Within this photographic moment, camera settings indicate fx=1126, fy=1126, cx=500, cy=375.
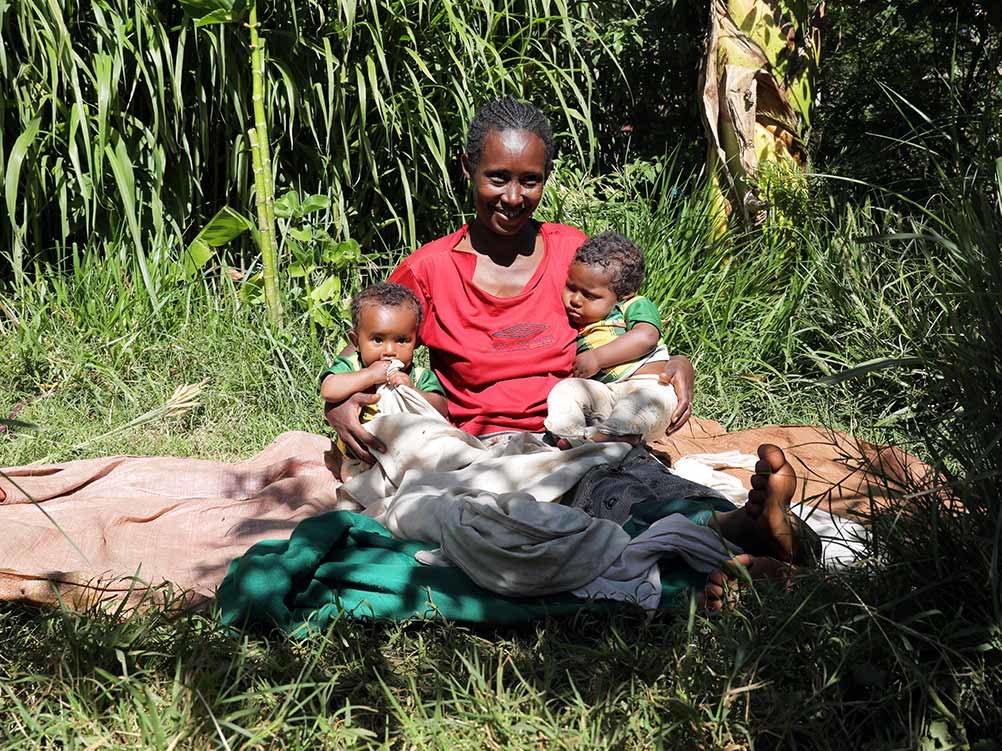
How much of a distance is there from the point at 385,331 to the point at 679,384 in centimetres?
91

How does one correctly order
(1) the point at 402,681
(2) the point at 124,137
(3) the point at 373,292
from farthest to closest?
(2) the point at 124,137
(3) the point at 373,292
(1) the point at 402,681

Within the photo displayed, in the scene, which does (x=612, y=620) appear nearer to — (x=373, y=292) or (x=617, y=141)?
(x=373, y=292)

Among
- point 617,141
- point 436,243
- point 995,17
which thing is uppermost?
point 995,17

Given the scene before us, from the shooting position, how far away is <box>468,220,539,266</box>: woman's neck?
144 inches

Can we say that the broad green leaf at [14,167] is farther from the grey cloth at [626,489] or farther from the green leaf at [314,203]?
the grey cloth at [626,489]

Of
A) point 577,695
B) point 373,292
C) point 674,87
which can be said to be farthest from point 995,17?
point 577,695

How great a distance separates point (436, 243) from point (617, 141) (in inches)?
116

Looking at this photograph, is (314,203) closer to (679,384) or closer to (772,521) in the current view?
(679,384)

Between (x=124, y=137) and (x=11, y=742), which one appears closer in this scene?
(x=11, y=742)

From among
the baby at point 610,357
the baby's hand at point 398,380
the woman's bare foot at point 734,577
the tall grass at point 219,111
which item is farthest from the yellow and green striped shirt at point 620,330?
the tall grass at point 219,111

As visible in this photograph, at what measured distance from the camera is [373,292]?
3473 mm

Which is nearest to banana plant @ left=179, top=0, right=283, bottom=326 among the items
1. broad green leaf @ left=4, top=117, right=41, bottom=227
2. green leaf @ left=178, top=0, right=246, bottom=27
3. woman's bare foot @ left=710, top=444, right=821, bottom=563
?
green leaf @ left=178, top=0, right=246, bottom=27

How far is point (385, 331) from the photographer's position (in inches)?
137

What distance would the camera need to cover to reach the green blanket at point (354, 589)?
8.61 ft
